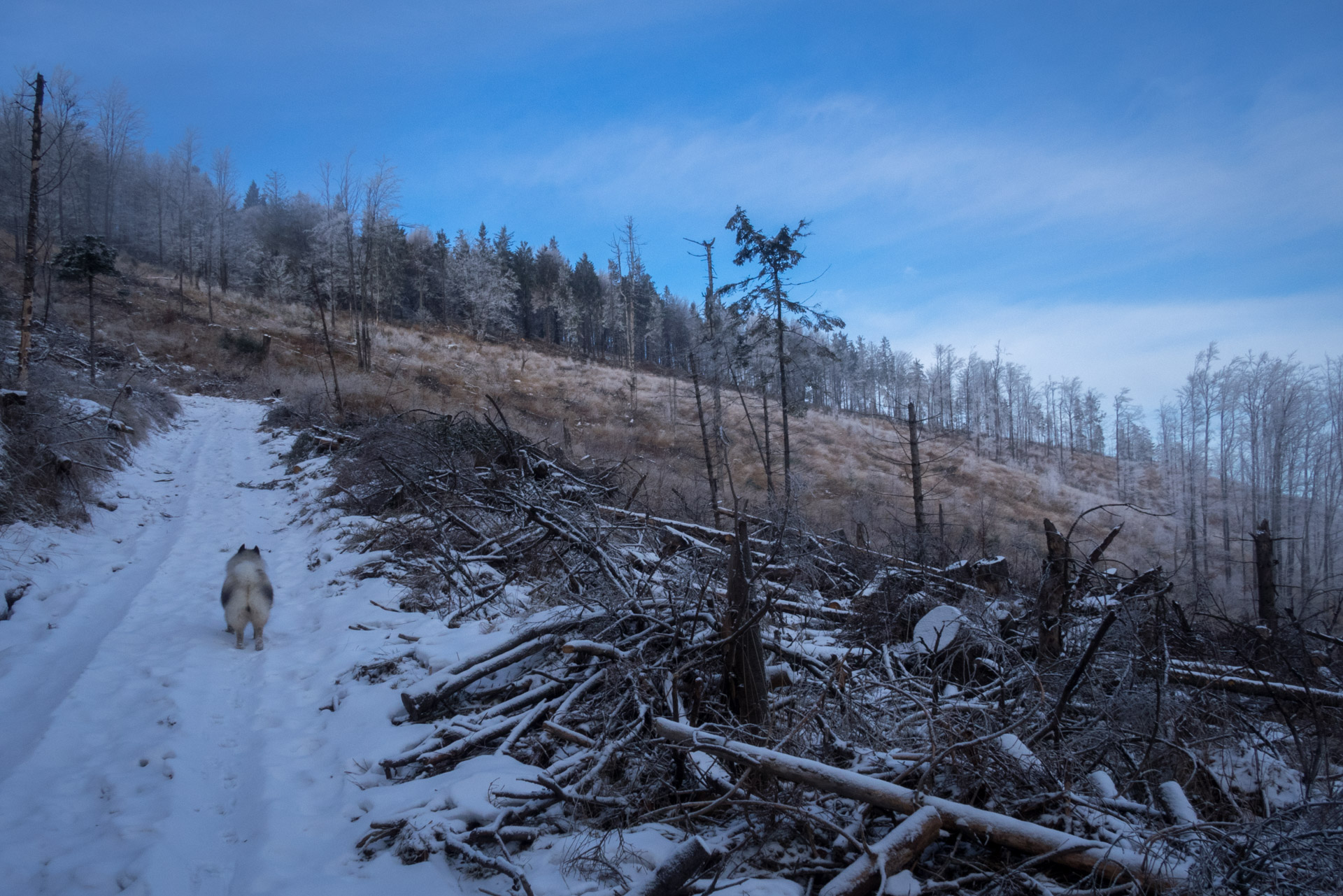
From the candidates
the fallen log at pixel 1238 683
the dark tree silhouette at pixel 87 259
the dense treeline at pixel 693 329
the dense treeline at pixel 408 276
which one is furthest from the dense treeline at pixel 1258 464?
the dark tree silhouette at pixel 87 259

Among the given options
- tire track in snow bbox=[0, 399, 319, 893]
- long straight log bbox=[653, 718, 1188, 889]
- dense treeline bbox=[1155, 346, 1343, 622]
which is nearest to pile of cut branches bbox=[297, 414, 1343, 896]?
long straight log bbox=[653, 718, 1188, 889]

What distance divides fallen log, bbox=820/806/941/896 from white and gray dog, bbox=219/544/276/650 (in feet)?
17.0

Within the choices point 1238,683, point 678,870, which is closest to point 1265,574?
point 1238,683

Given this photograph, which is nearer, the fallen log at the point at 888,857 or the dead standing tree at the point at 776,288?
the fallen log at the point at 888,857

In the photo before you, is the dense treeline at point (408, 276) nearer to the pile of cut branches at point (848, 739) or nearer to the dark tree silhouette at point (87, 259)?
the dark tree silhouette at point (87, 259)

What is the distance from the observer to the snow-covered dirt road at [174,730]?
252cm

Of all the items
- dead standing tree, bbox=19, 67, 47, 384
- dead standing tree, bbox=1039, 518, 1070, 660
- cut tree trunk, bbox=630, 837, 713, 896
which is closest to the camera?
cut tree trunk, bbox=630, 837, 713, 896

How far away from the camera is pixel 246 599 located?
499 centimetres

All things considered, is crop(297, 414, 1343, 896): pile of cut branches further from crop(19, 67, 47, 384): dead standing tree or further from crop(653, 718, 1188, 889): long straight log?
crop(19, 67, 47, 384): dead standing tree

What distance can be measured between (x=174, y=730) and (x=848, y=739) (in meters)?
4.24

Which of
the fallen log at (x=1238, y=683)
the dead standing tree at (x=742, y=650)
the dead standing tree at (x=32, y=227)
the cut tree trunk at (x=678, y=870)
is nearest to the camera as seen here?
the cut tree trunk at (x=678, y=870)

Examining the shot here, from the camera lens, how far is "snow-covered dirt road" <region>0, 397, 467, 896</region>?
252 cm

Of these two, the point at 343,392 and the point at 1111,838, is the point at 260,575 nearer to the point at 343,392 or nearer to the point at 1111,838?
the point at 1111,838

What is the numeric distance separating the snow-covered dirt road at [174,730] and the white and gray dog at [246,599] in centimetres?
22
